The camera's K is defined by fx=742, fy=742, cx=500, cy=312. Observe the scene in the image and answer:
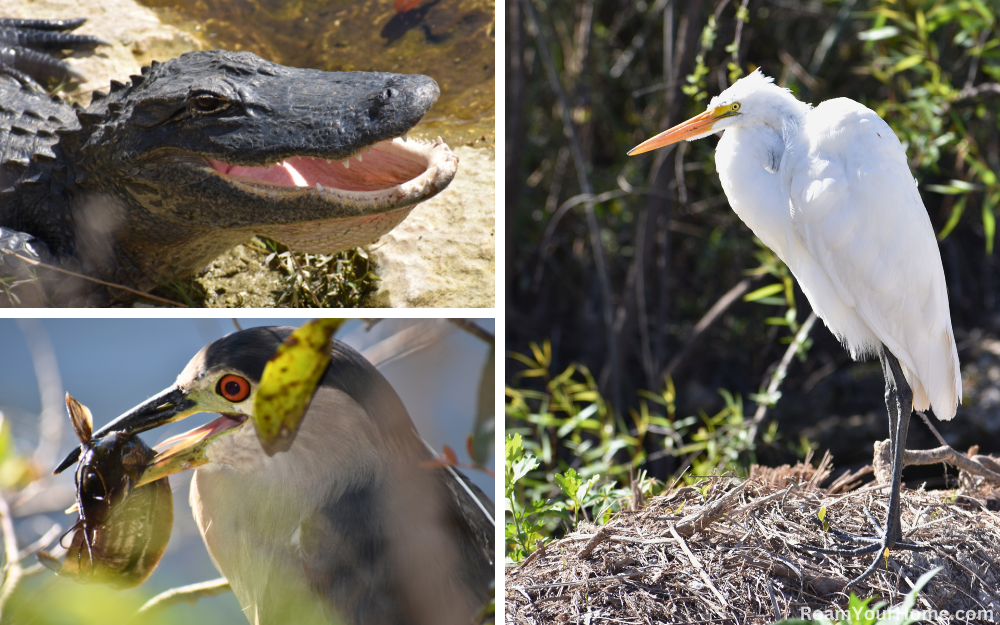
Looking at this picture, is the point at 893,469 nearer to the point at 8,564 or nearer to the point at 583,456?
the point at 583,456

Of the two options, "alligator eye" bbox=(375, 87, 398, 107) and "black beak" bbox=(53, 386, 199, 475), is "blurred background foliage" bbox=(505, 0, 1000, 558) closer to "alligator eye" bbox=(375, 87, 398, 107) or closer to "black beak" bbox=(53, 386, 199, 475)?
"alligator eye" bbox=(375, 87, 398, 107)

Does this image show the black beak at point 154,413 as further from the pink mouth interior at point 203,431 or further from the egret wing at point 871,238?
the egret wing at point 871,238

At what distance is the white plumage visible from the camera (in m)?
1.61

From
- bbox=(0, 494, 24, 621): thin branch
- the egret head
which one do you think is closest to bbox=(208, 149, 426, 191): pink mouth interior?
the egret head

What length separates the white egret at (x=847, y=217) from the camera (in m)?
1.61

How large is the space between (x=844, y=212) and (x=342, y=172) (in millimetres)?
1114

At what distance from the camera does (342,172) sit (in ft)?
5.57

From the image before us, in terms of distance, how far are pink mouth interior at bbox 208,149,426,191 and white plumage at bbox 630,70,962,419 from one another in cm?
60

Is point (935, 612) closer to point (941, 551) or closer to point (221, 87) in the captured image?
point (941, 551)

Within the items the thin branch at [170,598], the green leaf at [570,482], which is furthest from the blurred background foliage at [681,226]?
the thin branch at [170,598]

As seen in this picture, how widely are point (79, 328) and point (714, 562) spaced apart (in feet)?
4.07

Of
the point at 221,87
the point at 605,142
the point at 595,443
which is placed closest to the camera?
the point at 221,87

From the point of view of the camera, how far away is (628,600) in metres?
1.43

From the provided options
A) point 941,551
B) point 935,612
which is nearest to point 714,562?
point 935,612
